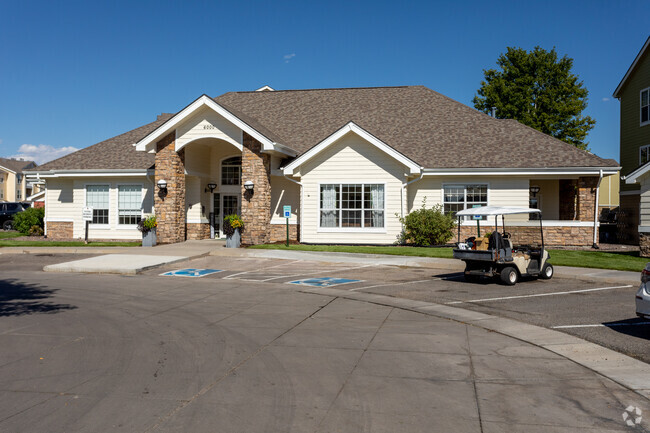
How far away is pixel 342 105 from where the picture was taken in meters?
30.3

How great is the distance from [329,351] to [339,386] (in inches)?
59.8

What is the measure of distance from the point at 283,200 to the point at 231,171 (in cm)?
354

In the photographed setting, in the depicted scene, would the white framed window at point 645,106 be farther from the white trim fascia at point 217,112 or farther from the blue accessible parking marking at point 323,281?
the blue accessible parking marking at point 323,281

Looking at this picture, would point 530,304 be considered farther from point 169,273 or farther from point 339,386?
point 169,273

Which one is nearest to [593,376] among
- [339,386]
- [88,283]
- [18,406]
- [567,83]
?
[339,386]

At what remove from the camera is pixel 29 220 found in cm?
2966

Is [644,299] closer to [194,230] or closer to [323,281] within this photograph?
[323,281]

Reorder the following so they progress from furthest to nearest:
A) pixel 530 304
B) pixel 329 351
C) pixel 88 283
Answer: pixel 88 283, pixel 530 304, pixel 329 351

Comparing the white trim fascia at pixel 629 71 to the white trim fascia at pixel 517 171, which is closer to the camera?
the white trim fascia at pixel 517 171

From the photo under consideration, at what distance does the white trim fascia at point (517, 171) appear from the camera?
22.9m

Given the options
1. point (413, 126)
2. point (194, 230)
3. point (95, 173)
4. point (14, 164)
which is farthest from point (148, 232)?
point (14, 164)

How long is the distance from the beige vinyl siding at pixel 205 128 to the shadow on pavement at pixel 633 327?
685 inches

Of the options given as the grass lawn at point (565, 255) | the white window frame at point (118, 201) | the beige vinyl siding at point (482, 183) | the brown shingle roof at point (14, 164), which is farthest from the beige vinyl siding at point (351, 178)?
the brown shingle roof at point (14, 164)

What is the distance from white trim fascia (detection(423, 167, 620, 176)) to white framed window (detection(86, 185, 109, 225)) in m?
15.8
